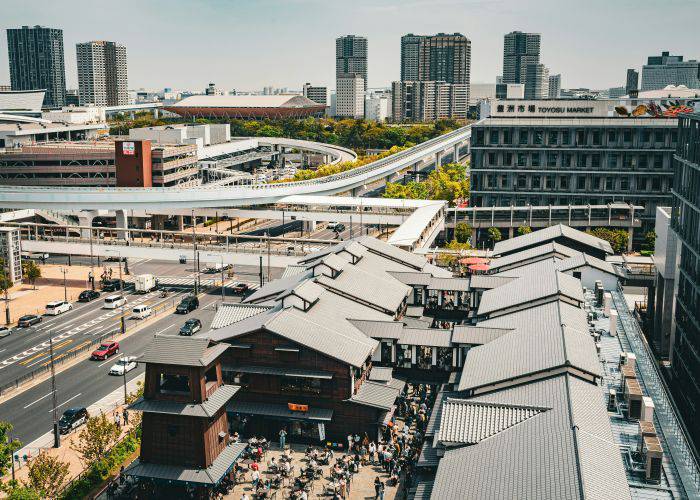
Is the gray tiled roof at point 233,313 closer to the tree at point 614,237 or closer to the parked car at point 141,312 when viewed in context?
the parked car at point 141,312

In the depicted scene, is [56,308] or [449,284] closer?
[449,284]

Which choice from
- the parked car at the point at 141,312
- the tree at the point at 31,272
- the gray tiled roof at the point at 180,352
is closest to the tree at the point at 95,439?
the gray tiled roof at the point at 180,352

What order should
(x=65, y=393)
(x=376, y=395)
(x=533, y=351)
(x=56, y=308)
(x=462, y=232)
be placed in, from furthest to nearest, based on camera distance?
(x=462, y=232) → (x=56, y=308) → (x=65, y=393) → (x=376, y=395) → (x=533, y=351)

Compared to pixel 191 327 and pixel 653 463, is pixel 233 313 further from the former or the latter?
pixel 653 463

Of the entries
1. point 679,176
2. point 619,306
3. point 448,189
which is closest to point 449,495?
point 619,306

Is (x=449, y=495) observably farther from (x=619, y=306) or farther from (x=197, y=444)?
(x=619, y=306)

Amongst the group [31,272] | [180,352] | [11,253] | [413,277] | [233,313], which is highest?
[180,352]

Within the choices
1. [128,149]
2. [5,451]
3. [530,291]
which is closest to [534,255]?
[530,291]

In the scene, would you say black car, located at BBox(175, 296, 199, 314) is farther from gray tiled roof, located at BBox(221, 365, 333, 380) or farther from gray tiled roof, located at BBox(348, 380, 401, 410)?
gray tiled roof, located at BBox(348, 380, 401, 410)
